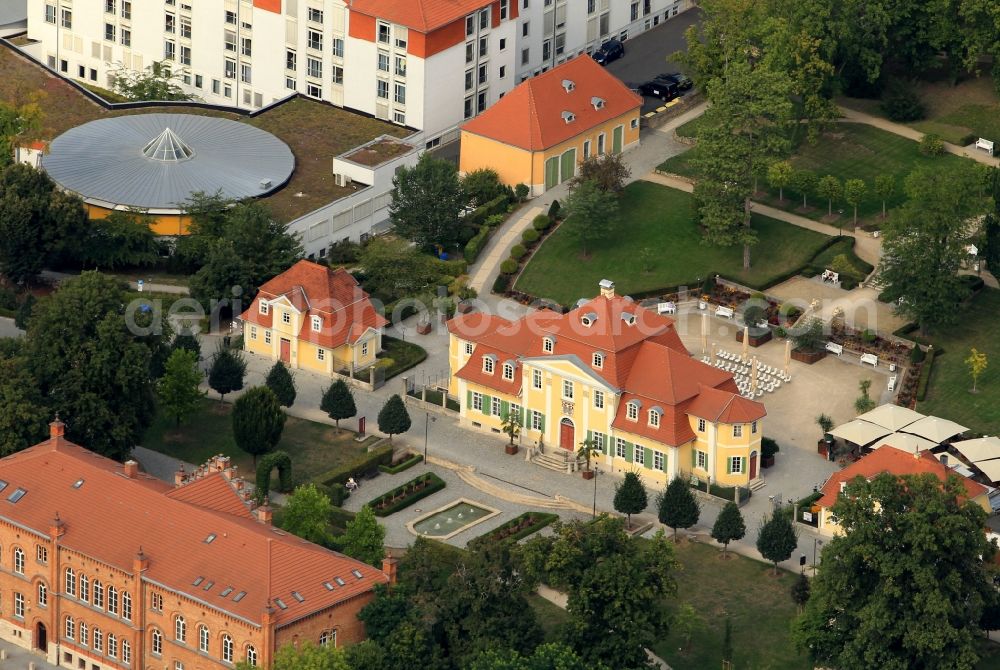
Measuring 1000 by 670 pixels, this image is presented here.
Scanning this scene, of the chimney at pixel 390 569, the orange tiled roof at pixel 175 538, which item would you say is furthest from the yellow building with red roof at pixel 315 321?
the chimney at pixel 390 569

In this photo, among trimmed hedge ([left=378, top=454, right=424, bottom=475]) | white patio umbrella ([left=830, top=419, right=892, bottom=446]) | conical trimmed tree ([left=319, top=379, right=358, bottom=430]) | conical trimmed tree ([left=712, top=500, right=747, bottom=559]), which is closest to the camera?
conical trimmed tree ([left=712, top=500, right=747, bottom=559])

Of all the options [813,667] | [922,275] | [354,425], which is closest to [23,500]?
[354,425]

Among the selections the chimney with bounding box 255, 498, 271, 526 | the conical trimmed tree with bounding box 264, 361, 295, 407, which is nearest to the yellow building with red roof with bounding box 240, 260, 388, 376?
the conical trimmed tree with bounding box 264, 361, 295, 407

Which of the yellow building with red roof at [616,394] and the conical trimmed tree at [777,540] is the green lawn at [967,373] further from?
the conical trimmed tree at [777,540]

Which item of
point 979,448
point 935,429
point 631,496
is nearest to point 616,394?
point 631,496

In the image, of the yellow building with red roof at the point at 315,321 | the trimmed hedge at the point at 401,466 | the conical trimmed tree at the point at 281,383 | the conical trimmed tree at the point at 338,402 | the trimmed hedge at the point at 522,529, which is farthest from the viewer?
the yellow building with red roof at the point at 315,321

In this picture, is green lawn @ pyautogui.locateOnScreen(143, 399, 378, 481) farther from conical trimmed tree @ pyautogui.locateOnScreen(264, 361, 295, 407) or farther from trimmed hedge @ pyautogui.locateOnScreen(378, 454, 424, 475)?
trimmed hedge @ pyautogui.locateOnScreen(378, 454, 424, 475)

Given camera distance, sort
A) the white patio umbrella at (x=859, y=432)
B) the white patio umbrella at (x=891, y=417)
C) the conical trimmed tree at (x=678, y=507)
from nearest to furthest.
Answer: the conical trimmed tree at (x=678, y=507), the white patio umbrella at (x=859, y=432), the white patio umbrella at (x=891, y=417)
